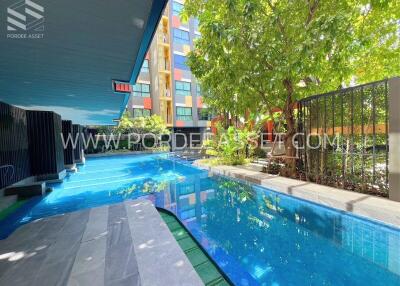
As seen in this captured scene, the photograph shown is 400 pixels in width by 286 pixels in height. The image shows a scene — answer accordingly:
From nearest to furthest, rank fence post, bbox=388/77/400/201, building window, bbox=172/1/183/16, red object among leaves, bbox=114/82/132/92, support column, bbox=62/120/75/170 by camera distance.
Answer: fence post, bbox=388/77/400/201, red object among leaves, bbox=114/82/132/92, support column, bbox=62/120/75/170, building window, bbox=172/1/183/16

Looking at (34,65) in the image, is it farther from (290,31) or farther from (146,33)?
(290,31)

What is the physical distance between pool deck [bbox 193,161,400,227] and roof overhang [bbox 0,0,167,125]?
5.94 m

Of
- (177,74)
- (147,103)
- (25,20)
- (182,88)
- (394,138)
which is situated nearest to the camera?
(25,20)

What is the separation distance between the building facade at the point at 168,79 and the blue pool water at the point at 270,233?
20.0m

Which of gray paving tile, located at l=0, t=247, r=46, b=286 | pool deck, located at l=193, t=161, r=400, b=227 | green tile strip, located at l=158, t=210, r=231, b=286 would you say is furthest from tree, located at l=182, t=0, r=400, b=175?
gray paving tile, located at l=0, t=247, r=46, b=286

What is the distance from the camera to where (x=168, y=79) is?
27.5 m

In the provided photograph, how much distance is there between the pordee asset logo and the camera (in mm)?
2688

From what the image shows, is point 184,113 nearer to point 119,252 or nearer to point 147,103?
point 147,103

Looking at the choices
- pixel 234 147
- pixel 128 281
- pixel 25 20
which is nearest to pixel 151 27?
pixel 25 20

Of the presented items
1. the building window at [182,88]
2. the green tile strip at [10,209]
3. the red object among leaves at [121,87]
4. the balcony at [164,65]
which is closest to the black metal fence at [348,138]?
the red object among leaves at [121,87]

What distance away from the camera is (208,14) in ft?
25.3

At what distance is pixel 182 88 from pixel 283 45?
2241 cm

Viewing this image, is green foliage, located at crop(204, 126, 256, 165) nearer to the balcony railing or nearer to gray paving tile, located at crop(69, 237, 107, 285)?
gray paving tile, located at crop(69, 237, 107, 285)

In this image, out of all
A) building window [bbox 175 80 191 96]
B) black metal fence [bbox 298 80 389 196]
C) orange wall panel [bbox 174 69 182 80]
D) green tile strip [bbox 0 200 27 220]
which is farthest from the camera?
building window [bbox 175 80 191 96]
